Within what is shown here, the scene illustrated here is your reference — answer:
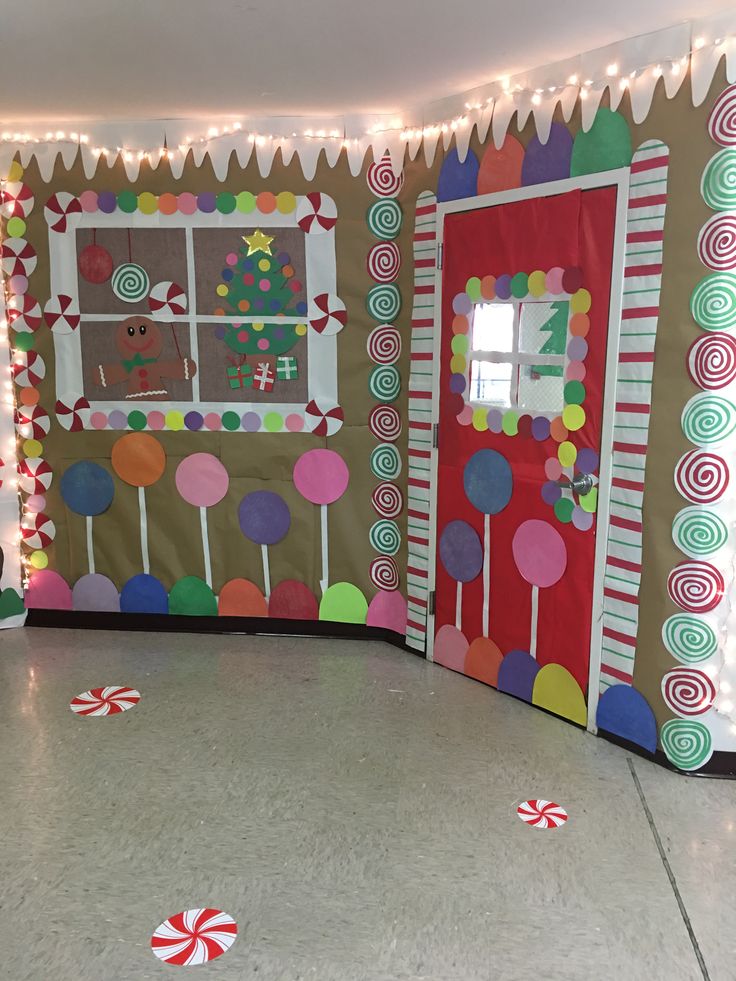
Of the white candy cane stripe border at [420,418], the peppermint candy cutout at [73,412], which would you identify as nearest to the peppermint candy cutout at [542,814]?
the white candy cane stripe border at [420,418]

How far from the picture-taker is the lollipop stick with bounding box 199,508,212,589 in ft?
13.2

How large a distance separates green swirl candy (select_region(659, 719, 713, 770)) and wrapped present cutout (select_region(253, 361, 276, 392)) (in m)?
2.18

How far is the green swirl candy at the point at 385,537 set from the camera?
390cm

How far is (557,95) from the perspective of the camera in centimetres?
295

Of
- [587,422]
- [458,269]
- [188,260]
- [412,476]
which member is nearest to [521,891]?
[587,422]

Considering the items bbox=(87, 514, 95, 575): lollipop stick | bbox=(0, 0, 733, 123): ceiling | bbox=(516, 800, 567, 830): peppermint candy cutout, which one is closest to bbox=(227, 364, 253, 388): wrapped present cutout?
bbox=(87, 514, 95, 575): lollipop stick

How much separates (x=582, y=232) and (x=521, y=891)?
82.8 inches

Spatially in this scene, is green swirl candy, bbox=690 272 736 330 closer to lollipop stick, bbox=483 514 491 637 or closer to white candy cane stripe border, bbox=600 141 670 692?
white candy cane stripe border, bbox=600 141 670 692

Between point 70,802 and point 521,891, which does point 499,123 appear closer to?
point 521,891

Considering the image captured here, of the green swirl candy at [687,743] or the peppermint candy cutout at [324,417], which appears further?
the peppermint candy cutout at [324,417]

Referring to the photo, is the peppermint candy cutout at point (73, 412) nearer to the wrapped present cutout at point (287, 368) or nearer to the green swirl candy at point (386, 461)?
the wrapped present cutout at point (287, 368)

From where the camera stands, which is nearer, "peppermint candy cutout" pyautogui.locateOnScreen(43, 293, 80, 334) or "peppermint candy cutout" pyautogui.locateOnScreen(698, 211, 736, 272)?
"peppermint candy cutout" pyautogui.locateOnScreen(698, 211, 736, 272)

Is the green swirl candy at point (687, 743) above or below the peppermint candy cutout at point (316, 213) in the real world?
below

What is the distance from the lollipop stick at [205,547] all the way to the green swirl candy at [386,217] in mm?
1522
